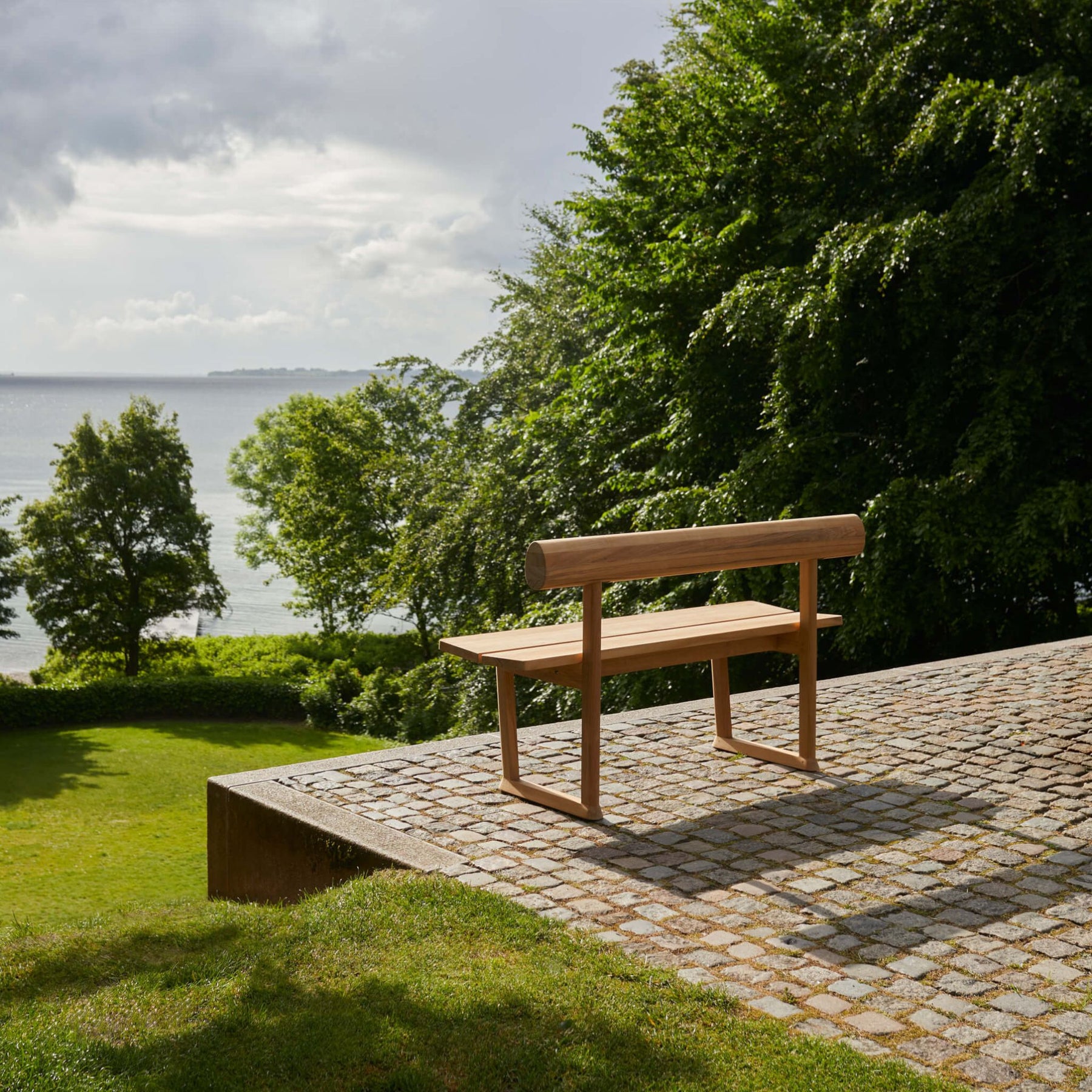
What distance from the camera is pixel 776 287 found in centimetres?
1213

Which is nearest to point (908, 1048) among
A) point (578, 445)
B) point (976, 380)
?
point (976, 380)

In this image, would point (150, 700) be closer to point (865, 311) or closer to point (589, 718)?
point (865, 311)

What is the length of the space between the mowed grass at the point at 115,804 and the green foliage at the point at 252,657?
4.88 m

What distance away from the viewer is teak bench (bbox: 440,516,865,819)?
16.2 ft

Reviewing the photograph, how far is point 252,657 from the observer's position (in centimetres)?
4028

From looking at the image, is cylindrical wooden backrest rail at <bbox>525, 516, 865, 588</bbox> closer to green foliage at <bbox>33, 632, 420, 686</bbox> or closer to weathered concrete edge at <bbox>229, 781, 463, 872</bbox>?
weathered concrete edge at <bbox>229, 781, 463, 872</bbox>

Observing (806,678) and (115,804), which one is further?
(115,804)

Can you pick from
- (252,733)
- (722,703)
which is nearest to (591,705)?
(722,703)

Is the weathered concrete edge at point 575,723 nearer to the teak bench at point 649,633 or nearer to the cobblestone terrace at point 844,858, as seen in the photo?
the cobblestone terrace at point 844,858

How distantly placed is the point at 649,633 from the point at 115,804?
17.4 m

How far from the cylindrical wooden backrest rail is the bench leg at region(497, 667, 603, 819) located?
736mm

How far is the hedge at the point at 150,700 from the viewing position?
28547 mm

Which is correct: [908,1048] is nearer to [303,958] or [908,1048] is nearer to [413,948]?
[413,948]

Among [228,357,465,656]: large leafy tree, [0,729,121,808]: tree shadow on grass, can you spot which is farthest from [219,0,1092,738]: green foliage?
[228,357,465,656]: large leafy tree
